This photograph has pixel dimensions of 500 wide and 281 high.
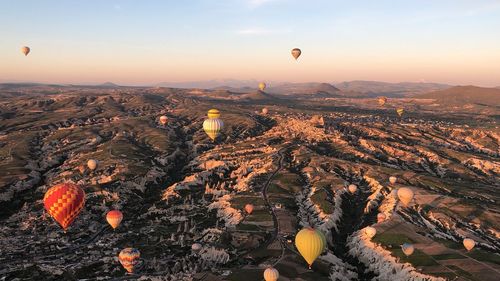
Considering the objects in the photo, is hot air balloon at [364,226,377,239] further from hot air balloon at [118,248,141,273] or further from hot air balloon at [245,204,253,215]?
hot air balloon at [118,248,141,273]

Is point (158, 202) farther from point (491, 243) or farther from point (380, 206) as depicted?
point (491, 243)

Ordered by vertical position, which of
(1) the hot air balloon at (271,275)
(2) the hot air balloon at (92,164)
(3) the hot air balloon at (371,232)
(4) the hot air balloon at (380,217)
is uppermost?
(2) the hot air balloon at (92,164)

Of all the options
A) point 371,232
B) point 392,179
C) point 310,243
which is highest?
point 310,243

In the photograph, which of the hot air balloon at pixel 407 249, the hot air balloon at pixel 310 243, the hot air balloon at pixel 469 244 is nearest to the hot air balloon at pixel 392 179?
the hot air balloon at pixel 469 244

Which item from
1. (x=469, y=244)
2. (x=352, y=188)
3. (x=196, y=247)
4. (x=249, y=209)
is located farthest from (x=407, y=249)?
(x=352, y=188)

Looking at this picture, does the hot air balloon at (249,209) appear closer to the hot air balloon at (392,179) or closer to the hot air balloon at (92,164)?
the hot air balloon at (392,179)

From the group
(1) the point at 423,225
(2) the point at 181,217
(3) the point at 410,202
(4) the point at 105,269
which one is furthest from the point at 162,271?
(3) the point at 410,202

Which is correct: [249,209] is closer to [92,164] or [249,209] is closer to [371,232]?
[371,232]

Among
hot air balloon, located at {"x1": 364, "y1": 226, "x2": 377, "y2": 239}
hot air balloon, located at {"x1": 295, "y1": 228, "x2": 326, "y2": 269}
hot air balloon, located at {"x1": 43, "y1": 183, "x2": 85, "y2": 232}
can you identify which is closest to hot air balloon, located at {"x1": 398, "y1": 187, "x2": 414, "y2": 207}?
hot air balloon, located at {"x1": 364, "y1": 226, "x2": 377, "y2": 239}
